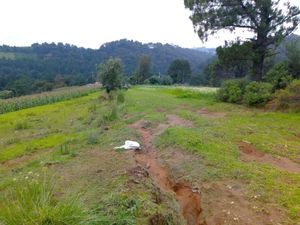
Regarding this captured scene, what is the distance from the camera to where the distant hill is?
70.9 m

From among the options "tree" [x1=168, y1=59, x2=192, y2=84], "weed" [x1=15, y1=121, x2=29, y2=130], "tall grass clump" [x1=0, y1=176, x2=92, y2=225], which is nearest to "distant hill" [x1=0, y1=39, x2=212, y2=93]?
"tree" [x1=168, y1=59, x2=192, y2=84]

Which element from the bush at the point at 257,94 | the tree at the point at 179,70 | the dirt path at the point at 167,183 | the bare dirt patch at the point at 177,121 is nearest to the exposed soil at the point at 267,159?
the dirt path at the point at 167,183

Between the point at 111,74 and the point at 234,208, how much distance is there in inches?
1155

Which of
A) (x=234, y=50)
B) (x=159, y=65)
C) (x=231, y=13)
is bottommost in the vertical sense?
(x=159, y=65)

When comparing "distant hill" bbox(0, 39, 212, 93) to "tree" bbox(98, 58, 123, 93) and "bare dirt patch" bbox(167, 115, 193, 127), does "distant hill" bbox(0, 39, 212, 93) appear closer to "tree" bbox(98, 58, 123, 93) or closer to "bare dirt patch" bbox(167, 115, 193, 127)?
"tree" bbox(98, 58, 123, 93)

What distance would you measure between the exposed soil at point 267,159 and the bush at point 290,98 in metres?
7.84

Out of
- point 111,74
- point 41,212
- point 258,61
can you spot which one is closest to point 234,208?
point 41,212

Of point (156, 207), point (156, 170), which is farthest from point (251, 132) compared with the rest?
point (156, 207)

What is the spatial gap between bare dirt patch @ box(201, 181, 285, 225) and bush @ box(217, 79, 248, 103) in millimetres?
13991

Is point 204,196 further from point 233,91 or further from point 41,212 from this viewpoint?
point 233,91

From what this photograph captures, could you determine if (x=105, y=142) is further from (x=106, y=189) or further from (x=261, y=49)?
(x=261, y=49)

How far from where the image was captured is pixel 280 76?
19078 mm

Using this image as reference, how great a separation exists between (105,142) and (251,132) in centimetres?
452

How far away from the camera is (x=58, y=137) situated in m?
14.4
